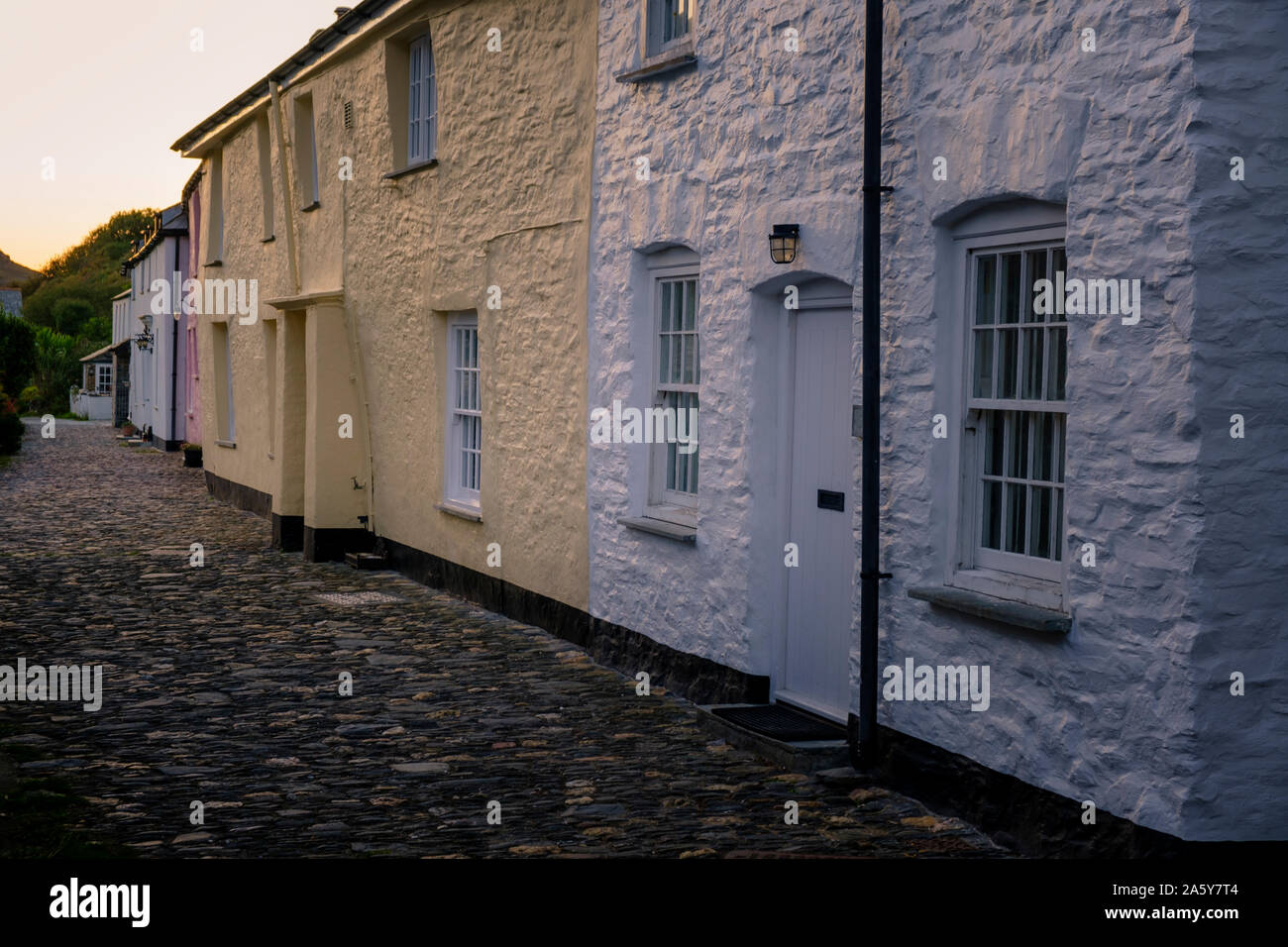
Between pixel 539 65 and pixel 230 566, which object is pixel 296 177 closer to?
pixel 230 566

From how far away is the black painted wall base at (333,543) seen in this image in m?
15.6

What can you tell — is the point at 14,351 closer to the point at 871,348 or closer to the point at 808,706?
the point at 808,706

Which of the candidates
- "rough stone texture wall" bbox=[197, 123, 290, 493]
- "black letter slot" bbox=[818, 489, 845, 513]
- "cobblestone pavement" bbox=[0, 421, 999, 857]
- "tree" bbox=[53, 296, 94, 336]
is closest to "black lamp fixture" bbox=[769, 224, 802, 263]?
"black letter slot" bbox=[818, 489, 845, 513]

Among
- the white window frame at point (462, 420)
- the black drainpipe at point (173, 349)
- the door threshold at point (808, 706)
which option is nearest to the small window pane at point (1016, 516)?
the door threshold at point (808, 706)

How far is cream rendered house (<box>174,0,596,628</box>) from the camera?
10.8m

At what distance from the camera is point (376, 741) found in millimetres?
7746

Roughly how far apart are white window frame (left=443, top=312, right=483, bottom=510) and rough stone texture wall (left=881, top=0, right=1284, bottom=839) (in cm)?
717

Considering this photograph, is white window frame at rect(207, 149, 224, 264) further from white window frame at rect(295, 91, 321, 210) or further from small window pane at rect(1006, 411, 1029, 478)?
small window pane at rect(1006, 411, 1029, 478)

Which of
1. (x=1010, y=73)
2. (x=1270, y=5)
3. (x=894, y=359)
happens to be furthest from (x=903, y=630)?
(x=1270, y=5)

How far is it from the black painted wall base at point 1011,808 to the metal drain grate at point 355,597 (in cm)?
660

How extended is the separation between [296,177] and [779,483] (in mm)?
11224

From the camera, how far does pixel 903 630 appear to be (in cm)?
676

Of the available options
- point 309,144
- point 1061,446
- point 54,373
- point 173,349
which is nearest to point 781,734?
point 1061,446
